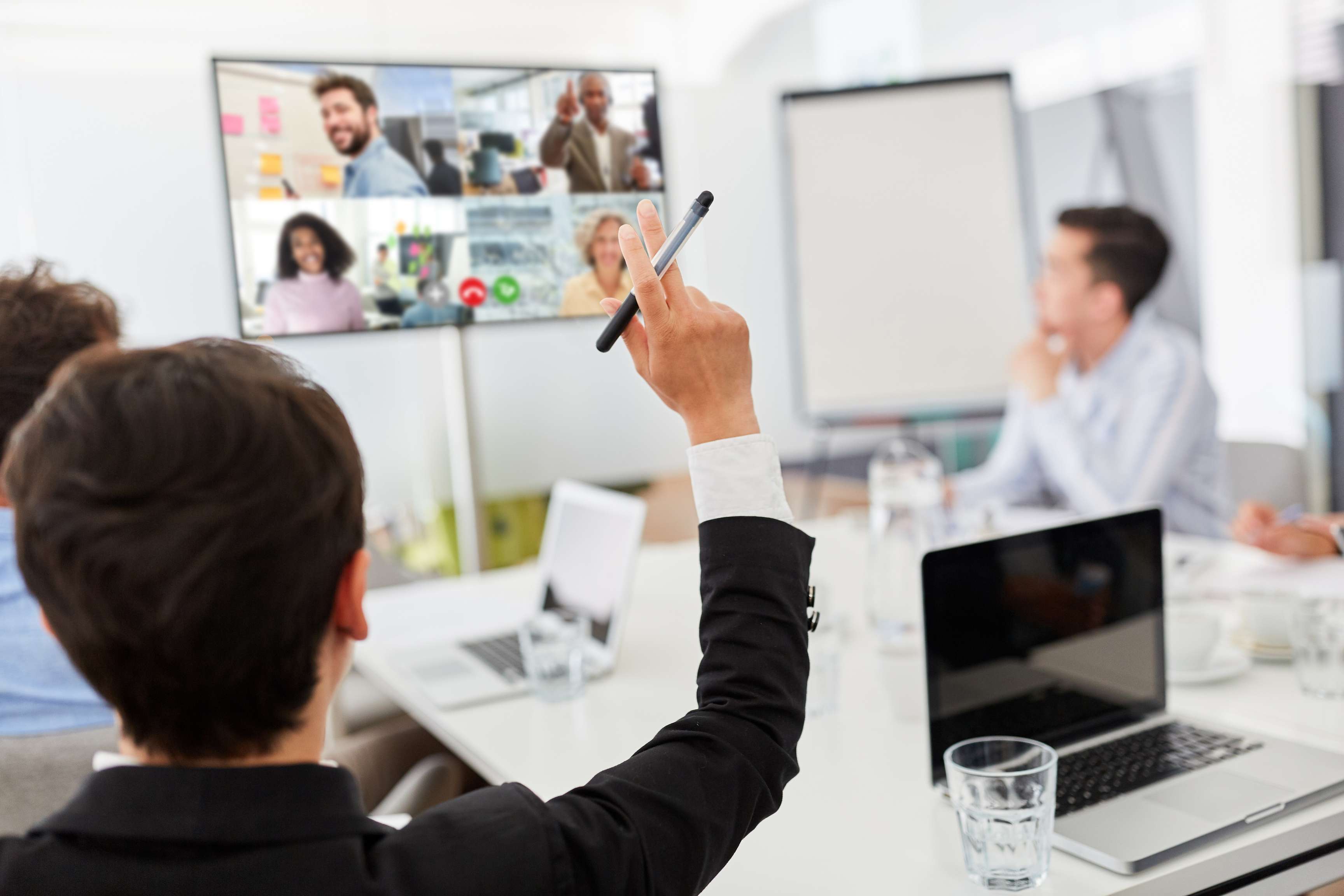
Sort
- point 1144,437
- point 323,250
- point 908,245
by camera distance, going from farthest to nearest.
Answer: point 908,245 → point 1144,437 → point 323,250

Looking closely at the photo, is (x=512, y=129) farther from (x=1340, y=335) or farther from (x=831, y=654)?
(x=1340, y=335)

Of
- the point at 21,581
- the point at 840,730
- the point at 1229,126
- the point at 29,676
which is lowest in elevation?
the point at 840,730

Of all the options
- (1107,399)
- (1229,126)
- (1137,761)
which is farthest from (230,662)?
(1229,126)

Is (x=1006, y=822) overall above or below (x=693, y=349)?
below

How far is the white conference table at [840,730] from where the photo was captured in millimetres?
1058

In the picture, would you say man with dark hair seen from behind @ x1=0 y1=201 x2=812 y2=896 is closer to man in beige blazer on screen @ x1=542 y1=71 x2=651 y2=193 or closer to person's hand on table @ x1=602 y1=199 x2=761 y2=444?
person's hand on table @ x1=602 y1=199 x2=761 y2=444

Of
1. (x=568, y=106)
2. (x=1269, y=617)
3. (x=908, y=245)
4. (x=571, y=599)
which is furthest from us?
(x=908, y=245)

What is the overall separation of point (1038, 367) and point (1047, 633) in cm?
178

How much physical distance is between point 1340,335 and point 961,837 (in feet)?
10.9

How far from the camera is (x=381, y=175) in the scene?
128cm

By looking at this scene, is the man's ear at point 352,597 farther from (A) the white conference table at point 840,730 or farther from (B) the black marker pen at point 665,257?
(A) the white conference table at point 840,730

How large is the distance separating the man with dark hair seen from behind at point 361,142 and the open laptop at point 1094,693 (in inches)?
28.8

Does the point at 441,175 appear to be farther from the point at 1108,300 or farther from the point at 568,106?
the point at 1108,300

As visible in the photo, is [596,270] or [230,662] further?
[596,270]
